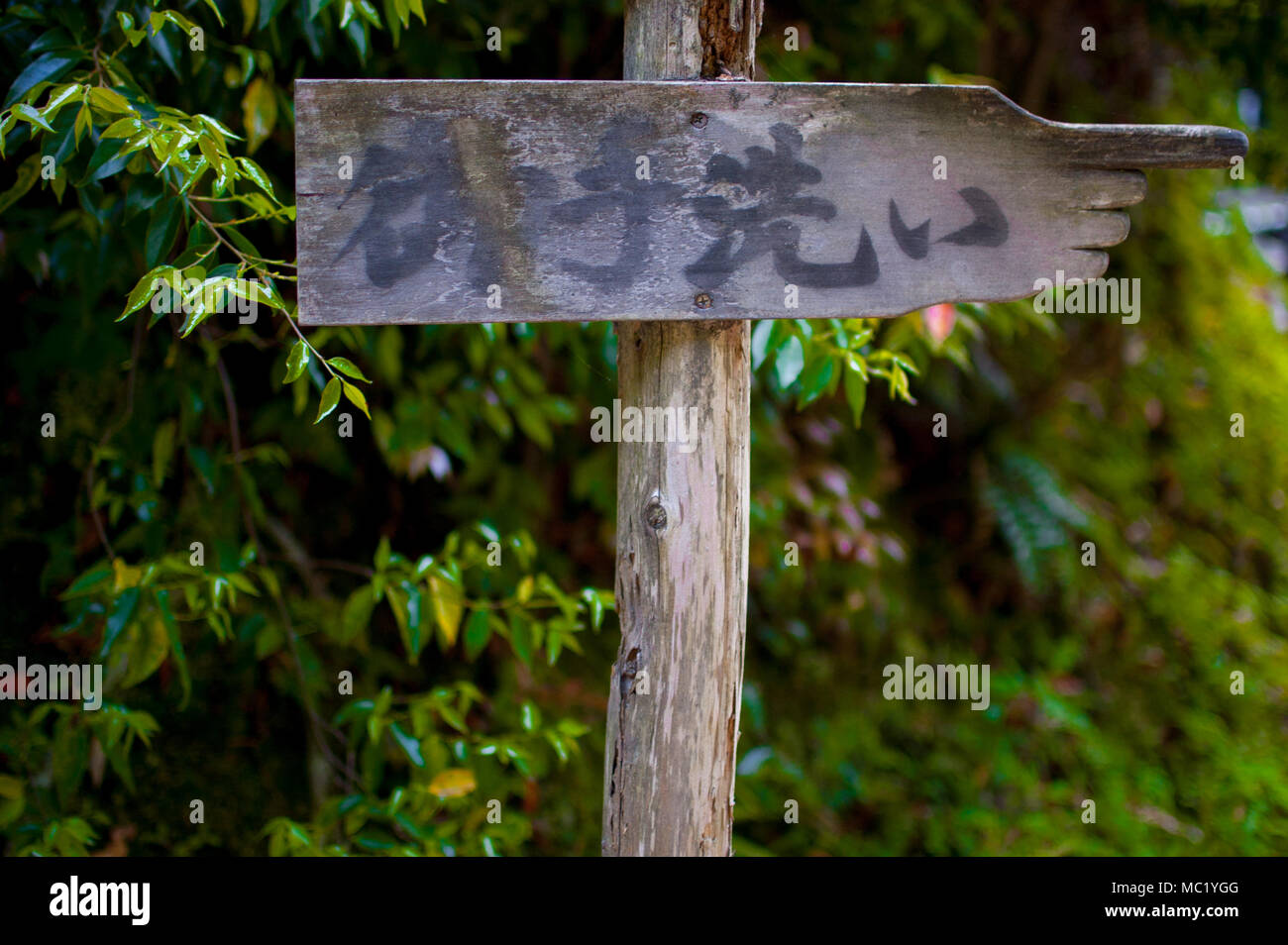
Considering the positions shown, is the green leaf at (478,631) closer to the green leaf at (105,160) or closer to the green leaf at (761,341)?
the green leaf at (761,341)

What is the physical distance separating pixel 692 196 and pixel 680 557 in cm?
45

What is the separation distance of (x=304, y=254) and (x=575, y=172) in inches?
12.7

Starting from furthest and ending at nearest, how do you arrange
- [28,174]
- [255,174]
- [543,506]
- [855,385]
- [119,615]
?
[543,506]
[855,385]
[119,615]
[28,174]
[255,174]

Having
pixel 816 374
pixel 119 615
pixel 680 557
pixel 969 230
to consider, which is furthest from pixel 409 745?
pixel 969 230

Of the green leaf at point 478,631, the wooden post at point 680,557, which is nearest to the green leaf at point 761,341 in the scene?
the wooden post at point 680,557

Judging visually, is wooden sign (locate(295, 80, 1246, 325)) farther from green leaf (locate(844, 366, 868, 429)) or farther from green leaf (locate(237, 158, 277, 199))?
green leaf (locate(844, 366, 868, 429))

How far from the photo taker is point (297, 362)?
3.63 ft

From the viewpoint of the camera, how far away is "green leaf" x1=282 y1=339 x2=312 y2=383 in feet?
3.58

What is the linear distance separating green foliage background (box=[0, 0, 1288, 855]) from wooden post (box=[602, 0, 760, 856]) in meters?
0.31

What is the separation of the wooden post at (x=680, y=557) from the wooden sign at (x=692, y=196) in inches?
4.6

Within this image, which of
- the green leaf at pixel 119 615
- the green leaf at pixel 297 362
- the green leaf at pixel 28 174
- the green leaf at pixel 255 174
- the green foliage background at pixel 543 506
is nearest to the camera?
the green leaf at pixel 297 362

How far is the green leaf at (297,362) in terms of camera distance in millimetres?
1092

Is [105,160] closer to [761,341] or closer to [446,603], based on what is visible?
[446,603]
